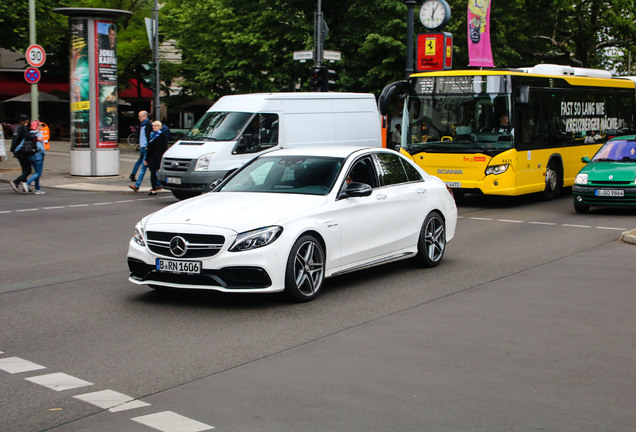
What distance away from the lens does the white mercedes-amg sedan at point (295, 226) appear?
26.9 feet

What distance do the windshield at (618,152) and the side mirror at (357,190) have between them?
9.74 metres

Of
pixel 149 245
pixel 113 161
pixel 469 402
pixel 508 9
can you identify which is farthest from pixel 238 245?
pixel 508 9

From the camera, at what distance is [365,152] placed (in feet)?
33.2

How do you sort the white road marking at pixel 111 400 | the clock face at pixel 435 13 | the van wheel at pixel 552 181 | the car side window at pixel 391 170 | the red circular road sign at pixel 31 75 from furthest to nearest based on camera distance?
1. the clock face at pixel 435 13
2. the red circular road sign at pixel 31 75
3. the van wheel at pixel 552 181
4. the car side window at pixel 391 170
5. the white road marking at pixel 111 400

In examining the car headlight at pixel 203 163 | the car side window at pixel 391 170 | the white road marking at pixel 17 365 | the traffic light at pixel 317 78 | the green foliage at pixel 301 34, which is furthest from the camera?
the green foliage at pixel 301 34

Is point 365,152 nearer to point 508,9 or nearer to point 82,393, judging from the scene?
point 82,393

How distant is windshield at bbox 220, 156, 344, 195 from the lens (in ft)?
30.8

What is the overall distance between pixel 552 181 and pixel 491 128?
9.50ft

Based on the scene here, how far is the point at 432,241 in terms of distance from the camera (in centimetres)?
1094

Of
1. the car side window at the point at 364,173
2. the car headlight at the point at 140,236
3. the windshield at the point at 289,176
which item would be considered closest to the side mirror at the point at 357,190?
the windshield at the point at 289,176

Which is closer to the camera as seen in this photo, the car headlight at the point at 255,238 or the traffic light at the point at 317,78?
the car headlight at the point at 255,238

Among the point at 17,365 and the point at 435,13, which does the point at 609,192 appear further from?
the point at 17,365

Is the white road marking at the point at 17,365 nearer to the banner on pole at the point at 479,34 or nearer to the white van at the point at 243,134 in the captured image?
the white van at the point at 243,134

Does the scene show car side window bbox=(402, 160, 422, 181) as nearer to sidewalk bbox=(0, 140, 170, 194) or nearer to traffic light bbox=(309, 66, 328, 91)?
sidewalk bbox=(0, 140, 170, 194)
